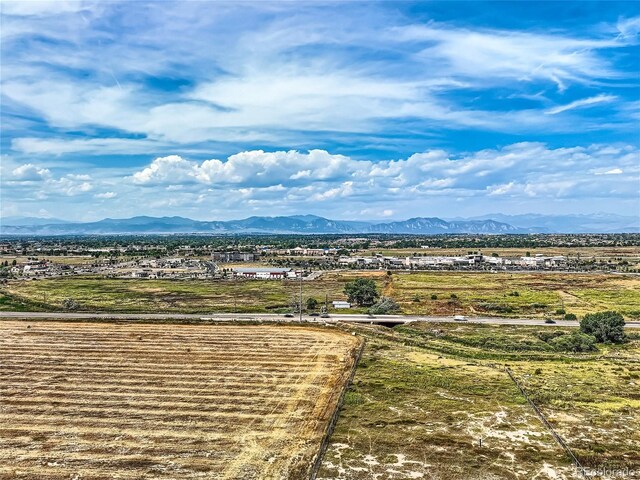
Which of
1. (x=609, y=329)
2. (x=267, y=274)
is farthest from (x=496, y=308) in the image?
(x=267, y=274)

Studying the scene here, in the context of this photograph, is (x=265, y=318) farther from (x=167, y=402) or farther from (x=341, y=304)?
(x=167, y=402)

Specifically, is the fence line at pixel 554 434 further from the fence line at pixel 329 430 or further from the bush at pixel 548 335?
the bush at pixel 548 335

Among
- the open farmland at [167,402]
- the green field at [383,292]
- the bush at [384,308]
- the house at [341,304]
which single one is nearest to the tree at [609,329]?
the green field at [383,292]

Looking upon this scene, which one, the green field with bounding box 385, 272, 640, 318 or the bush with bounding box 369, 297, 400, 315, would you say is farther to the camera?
the green field with bounding box 385, 272, 640, 318

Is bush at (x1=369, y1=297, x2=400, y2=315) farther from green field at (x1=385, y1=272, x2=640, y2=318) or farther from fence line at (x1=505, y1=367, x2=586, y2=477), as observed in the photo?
fence line at (x1=505, y1=367, x2=586, y2=477)

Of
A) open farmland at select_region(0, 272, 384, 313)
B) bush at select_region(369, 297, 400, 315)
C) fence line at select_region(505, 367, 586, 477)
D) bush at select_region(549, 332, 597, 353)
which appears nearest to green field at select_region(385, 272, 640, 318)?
bush at select_region(369, 297, 400, 315)

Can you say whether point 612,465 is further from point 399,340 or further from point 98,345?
point 98,345
